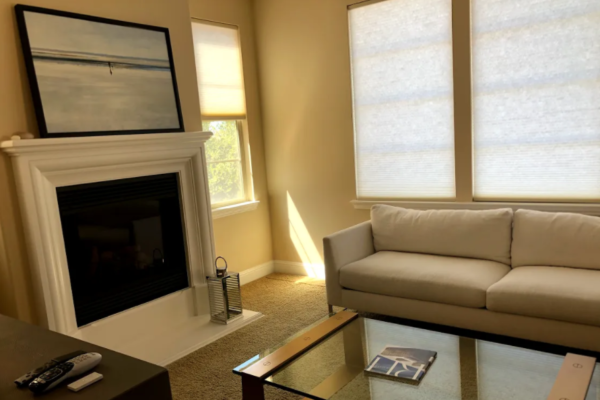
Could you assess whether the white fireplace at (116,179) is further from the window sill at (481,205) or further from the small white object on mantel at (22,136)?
the window sill at (481,205)

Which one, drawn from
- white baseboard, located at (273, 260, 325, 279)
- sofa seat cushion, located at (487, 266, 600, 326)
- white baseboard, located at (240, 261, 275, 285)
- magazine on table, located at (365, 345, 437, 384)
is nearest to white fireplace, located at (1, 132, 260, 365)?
white baseboard, located at (240, 261, 275, 285)

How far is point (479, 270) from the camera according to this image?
295cm

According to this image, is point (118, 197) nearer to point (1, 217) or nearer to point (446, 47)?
point (1, 217)

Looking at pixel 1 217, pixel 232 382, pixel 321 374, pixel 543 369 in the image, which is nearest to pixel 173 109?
pixel 1 217

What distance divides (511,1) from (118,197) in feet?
9.96

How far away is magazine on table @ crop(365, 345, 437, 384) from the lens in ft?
6.33

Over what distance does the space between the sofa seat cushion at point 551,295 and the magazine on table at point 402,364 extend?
77 cm

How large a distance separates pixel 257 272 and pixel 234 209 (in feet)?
2.42

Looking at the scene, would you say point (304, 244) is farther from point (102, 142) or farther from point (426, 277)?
point (102, 142)

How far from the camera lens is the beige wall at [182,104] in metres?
2.61

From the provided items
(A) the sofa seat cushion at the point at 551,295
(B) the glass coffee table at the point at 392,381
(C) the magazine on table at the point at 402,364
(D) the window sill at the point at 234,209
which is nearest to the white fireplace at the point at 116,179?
(D) the window sill at the point at 234,209

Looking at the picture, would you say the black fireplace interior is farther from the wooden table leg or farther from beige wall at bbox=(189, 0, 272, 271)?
the wooden table leg

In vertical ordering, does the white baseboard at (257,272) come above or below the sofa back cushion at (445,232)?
below

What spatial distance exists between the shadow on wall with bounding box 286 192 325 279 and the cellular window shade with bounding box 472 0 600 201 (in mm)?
1656
